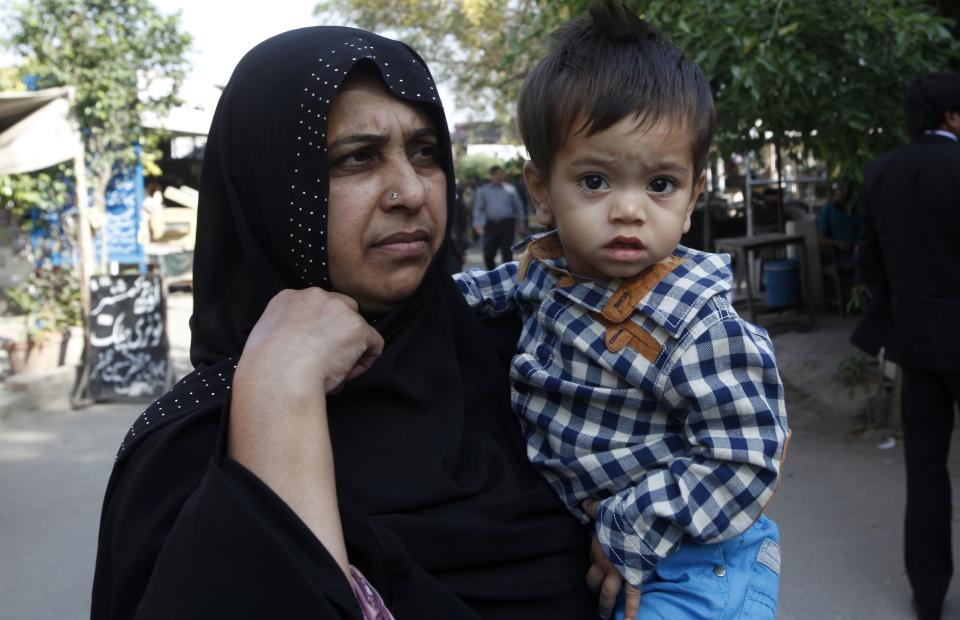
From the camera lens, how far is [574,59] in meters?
1.73

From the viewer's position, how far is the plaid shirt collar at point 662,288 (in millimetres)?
1617

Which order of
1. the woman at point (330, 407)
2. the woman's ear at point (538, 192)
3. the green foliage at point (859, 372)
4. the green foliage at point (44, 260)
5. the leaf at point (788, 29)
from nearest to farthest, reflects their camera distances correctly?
the woman at point (330, 407), the woman's ear at point (538, 192), the leaf at point (788, 29), the green foliage at point (859, 372), the green foliage at point (44, 260)

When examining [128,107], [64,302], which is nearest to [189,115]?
[128,107]

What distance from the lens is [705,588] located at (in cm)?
167

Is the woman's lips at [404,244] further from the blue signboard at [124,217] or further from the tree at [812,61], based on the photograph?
the blue signboard at [124,217]

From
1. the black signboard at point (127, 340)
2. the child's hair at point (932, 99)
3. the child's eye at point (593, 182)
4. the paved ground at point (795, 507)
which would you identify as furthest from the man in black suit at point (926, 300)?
the black signboard at point (127, 340)

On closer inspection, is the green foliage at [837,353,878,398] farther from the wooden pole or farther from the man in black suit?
the wooden pole

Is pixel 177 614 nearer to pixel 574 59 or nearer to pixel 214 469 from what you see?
pixel 214 469

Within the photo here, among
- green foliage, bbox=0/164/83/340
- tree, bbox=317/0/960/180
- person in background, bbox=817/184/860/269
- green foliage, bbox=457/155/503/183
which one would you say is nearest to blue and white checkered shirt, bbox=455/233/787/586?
tree, bbox=317/0/960/180

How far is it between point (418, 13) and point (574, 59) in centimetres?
2223

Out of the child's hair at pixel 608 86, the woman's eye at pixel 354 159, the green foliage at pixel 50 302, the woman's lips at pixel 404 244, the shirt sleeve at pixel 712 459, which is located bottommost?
the green foliage at pixel 50 302

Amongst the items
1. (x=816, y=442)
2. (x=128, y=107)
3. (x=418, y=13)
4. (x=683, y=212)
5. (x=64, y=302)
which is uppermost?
(x=418, y=13)

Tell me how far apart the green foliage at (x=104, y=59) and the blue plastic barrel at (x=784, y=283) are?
797 cm

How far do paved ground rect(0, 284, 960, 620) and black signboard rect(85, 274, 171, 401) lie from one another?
0.82 ft
